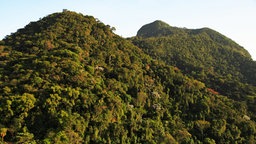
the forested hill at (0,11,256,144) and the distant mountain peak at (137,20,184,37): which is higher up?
the distant mountain peak at (137,20,184,37)

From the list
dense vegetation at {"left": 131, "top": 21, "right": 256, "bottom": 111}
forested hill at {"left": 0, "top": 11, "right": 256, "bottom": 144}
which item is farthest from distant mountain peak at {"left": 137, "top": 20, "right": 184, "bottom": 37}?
Result: forested hill at {"left": 0, "top": 11, "right": 256, "bottom": 144}

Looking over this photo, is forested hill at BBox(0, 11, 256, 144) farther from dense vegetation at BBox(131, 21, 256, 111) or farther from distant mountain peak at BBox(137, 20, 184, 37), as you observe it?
distant mountain peak at BBox(137, 20, 184, 37)

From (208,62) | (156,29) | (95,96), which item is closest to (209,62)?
(208,62)

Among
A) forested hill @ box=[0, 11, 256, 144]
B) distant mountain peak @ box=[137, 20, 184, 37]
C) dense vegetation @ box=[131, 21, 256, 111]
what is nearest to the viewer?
forested hill @ box=[0, 11, 256, 144]

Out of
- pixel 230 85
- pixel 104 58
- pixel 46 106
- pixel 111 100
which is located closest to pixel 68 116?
pixel 46 106

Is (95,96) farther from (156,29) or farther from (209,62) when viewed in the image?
(156,29)

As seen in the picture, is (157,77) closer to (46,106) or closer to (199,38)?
(46,106)

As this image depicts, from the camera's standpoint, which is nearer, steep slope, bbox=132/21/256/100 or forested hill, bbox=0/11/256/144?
forested hill, bbox=0/11/256/144

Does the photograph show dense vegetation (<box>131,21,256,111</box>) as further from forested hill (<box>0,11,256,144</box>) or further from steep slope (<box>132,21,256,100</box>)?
forested hill (<box>0,11,256,144</box>)

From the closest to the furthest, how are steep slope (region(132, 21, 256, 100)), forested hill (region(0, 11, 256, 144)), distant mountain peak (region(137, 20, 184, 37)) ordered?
forested hill (region(0, 11, 256, 144)) < steep slope (region(132, 21, 256, 100)) < distant mountain peak (region(137, 20, 184, 37))
